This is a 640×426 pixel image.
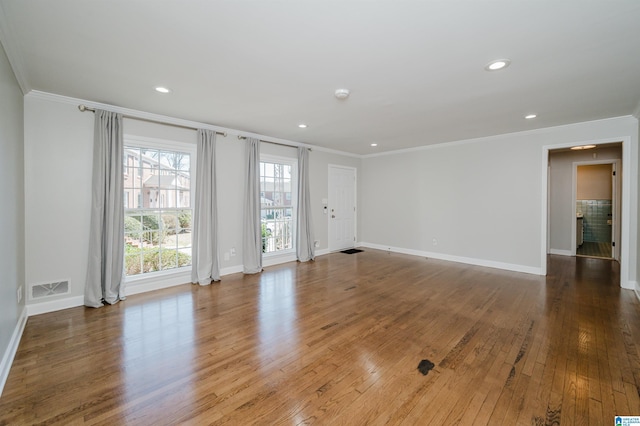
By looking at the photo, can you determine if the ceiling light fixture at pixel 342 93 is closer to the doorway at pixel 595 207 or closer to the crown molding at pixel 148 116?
the crown molding at pixel 148 116

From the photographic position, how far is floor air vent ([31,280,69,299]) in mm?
3242

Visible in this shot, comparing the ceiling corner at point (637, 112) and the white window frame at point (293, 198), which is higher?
the ceiling corner at point (637, 112)

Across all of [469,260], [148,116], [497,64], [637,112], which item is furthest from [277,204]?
[637,112]

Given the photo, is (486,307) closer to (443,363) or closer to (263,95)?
(443,363)

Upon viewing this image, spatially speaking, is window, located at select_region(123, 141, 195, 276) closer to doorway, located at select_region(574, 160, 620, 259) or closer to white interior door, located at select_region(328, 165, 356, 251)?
white interior door, located at select_region(328, 165, 356, 251)

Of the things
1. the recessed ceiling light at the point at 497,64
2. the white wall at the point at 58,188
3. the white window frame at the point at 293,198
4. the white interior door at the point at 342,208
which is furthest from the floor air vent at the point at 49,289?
the recessed ceiling light at the point at 497,64

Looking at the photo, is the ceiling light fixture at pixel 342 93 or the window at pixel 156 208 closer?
→ the ceiling light fixture at pixel 342 93

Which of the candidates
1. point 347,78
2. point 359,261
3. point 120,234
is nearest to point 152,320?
point 120,234

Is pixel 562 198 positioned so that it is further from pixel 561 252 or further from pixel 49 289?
pixel 49 289

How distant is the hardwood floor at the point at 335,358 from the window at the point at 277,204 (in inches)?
71.4

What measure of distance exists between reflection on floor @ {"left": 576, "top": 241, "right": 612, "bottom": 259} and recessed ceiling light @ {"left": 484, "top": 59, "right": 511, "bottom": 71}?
6551mm

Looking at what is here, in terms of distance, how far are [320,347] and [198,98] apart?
3.16m

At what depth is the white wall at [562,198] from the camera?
649 centimetres

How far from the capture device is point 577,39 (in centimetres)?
212
